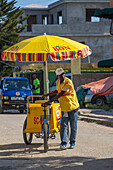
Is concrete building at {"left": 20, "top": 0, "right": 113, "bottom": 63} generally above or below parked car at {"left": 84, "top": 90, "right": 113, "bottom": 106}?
above

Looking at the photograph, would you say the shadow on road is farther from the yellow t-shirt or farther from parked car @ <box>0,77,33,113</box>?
parked car @ <box>0,77,33,113</box>

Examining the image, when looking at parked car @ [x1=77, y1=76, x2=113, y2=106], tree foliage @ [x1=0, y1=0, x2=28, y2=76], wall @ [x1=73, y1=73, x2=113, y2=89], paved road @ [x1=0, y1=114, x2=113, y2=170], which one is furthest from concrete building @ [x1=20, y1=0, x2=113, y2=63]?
paved road @ [x1=0, y1=114, x2=113, y2=170]

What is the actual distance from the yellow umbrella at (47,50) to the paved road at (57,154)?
216 centimetres

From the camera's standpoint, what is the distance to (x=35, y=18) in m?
48.7

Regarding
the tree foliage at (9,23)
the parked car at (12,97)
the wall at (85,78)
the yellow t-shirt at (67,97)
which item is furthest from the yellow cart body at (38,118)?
the tree foliage at (9,23)

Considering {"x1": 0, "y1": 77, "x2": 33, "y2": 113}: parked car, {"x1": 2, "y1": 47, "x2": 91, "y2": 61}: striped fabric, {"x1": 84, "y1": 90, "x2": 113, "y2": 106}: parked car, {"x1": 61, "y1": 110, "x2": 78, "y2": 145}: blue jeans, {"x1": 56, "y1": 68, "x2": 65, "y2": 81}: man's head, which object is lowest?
{"x1": 84, "y1": 90, "x2": 113, "y2": 106}: parked car

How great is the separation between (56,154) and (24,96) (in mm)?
10361

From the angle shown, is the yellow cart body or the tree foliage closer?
the yellow cart body

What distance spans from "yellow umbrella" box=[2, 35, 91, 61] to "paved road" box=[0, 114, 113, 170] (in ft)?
7.08

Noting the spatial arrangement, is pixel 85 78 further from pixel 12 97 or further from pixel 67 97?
pixel 67 97

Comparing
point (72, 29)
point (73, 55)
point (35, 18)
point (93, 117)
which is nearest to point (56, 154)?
point (73, 55)

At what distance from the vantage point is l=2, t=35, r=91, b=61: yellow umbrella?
9.99 meters

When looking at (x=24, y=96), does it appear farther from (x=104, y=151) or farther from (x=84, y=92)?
(x=104, y=151)

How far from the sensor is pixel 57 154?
338 inches
